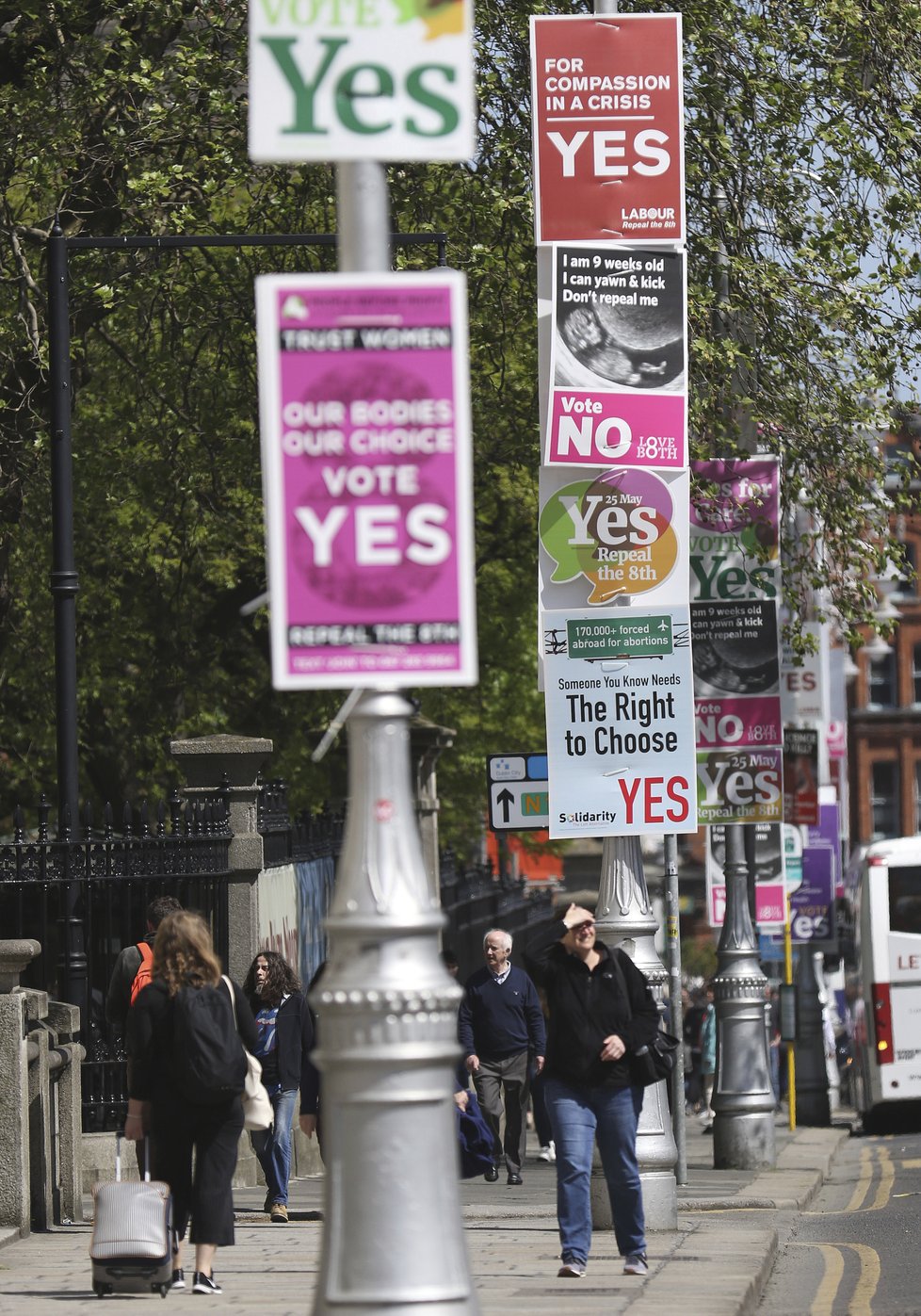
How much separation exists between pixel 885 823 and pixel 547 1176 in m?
76.9

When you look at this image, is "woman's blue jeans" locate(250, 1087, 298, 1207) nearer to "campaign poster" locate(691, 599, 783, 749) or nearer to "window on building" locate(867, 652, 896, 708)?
"campaign poster" locate(691, 599, 783, 749)

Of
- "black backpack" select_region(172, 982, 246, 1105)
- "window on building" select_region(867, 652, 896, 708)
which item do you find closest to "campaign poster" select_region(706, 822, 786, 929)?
"black backpack" select_region(172, 982, 246, 1105)

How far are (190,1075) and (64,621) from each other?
17.8 ft

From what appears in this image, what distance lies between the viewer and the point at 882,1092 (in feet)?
93.7

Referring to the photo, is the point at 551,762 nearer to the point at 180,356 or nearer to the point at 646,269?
the point at 646,269

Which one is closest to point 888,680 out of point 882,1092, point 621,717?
point 882,1092

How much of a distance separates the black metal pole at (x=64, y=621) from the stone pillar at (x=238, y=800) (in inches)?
52.1

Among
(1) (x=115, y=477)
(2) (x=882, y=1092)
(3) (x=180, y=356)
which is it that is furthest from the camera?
(2) (x=882, y=1092)

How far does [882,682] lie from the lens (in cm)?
9506

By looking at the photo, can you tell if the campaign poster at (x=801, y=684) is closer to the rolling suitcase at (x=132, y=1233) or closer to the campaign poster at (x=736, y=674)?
the campaign poster at (x=736, y=674)

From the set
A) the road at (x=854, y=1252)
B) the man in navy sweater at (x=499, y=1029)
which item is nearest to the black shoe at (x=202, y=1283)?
the road at (x=854, y=1252)

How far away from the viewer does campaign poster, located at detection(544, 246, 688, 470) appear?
12016 mm

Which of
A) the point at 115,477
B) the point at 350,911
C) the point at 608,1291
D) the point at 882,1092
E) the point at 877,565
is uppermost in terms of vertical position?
the point at 115,477

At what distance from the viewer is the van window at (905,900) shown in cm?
2939
